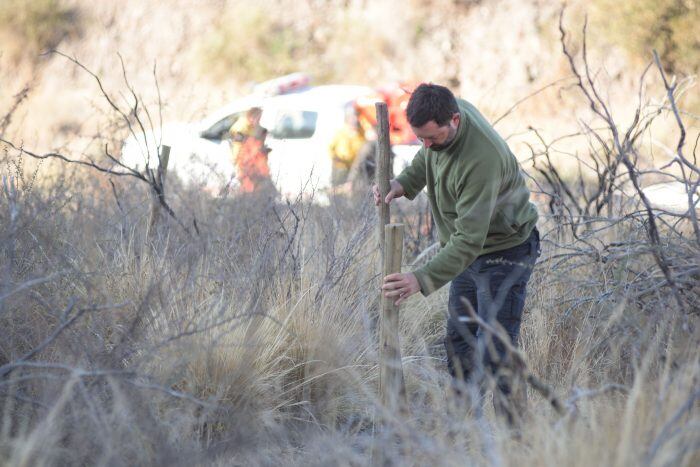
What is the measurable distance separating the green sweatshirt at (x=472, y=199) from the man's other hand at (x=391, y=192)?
13 centimetres

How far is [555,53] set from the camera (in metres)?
19.7

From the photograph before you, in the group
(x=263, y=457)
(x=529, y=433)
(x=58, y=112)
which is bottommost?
(x=263, y=457)

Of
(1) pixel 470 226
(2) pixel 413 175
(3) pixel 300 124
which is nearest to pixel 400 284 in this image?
(1) pixel 470 226

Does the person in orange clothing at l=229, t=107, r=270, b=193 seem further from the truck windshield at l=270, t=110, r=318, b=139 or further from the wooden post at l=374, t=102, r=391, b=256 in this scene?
the truck windshield at l=270, t=110, r=318, b=139

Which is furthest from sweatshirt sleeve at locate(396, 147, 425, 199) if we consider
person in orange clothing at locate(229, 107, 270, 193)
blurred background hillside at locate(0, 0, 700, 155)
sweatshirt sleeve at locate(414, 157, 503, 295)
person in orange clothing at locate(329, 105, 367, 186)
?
blurred background hillside at locate(0, 0, 700, 155)

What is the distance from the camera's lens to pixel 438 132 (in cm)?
336

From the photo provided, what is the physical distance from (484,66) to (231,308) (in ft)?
58.3

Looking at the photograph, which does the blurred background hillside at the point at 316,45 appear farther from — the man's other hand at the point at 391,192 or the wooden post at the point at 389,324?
the wooden post at the point at 389,324

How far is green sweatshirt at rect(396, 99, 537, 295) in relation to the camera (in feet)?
10.9

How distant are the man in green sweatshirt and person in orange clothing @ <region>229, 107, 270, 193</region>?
7.91 feet

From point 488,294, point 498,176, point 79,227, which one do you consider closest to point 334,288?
point 488,294

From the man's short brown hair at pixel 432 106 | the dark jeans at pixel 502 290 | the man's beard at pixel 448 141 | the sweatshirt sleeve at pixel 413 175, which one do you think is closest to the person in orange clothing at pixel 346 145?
the sweatshirt sleeve at pixel 413 175

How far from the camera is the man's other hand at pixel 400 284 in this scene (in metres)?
3.28

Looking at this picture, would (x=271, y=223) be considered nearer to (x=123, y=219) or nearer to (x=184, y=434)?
(x=123, y=219)
